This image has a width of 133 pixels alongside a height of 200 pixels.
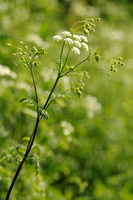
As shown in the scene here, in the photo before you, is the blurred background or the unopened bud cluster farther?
the blurred background

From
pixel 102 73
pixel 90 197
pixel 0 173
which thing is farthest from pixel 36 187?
pixel 102 73

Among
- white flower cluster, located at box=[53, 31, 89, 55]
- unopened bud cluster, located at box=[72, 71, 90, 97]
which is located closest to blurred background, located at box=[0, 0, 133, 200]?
unopened bud cluster, located at box=[72, 71, 90, 97]

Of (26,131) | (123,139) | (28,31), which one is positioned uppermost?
(28,31)

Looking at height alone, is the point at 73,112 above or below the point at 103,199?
above

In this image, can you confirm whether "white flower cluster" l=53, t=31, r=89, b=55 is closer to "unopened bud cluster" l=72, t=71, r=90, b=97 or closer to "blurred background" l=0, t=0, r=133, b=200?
"unopened bud cluster" l=72, t=71, r=90, b=97

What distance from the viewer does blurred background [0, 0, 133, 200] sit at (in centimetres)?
347

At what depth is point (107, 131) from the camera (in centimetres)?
477

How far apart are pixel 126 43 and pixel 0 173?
7302mm

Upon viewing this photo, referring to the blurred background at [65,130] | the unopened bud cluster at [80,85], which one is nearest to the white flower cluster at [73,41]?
the unopened bud cluster at [80,85]

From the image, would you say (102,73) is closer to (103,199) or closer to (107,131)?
(107,131)

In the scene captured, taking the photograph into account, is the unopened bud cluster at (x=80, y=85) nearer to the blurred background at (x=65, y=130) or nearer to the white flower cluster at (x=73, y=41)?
the white flower cluster at (x=73, y=41)

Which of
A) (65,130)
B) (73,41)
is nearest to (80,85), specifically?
(73,41)

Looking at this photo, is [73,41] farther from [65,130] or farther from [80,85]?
[65,130]

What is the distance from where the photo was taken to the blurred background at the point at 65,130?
347 centimetres
